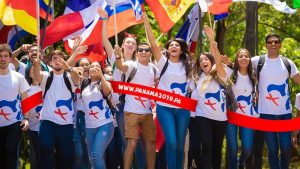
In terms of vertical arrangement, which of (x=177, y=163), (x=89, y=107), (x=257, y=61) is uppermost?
(x=257, y=61)

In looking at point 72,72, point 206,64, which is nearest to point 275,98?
point 206,64

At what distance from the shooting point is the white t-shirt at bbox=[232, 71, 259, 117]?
1161 cm

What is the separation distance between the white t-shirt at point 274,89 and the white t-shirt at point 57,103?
297 centimetres

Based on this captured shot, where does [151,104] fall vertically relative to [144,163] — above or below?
above

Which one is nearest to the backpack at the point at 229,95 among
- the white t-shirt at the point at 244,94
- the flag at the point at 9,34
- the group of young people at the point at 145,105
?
the group of young people at the point at 145,105

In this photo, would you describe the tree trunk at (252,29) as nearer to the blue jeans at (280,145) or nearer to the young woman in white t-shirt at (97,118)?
the blue jeans at (280,145)

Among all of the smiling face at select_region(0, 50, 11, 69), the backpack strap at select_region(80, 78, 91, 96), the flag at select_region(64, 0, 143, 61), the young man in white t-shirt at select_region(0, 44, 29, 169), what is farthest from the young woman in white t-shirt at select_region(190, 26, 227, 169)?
the smiling face at select_region(0, 50, 11, 69)

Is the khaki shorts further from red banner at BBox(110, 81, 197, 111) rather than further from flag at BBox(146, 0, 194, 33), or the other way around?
flag at BBox(146, 0, 194, 33)

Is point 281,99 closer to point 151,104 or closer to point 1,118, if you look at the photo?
point 151,104

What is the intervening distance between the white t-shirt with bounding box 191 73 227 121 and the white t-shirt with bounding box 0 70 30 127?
263cm

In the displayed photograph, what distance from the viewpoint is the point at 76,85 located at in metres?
11.1

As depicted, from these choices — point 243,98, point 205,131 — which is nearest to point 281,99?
point 243,98

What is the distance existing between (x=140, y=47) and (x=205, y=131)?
1.65 metres

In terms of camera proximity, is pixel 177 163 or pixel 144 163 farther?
pixel 144 163
